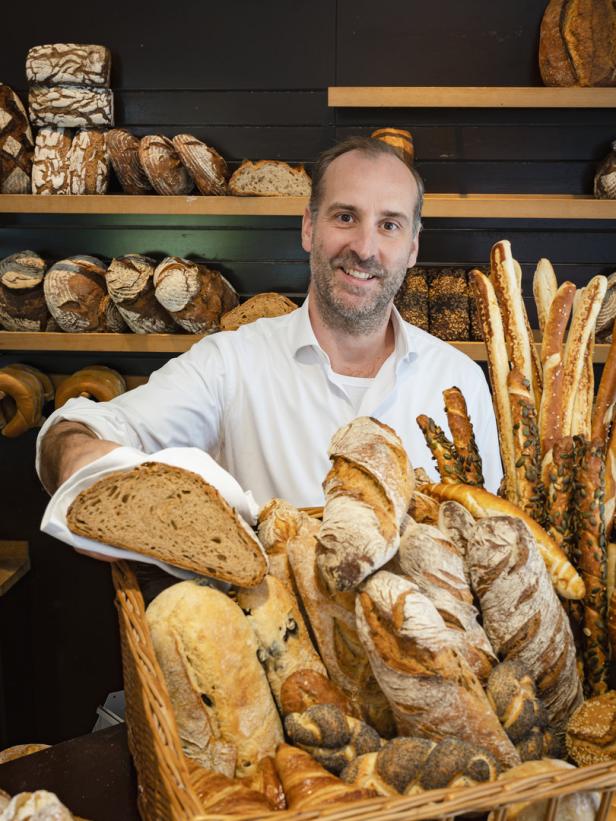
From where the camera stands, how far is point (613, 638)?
0.77m

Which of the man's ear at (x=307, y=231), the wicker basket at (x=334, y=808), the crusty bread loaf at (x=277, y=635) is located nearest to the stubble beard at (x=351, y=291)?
the man's ear at (x=307, y=231)

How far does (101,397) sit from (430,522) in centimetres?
181

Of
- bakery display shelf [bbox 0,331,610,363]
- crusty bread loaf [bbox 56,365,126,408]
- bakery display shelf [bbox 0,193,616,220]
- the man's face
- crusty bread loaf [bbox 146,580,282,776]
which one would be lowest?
crusty bread loaf [bbox 146,580,282,776]

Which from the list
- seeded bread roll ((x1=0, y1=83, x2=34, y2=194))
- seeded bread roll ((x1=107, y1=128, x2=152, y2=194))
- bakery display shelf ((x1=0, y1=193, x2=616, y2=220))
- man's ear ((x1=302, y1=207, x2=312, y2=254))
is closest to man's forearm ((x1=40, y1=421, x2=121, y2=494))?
man's ear ((x1=302, y1=207, x2=312, y2=254))

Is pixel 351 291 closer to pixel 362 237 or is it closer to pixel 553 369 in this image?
pixel 362 237

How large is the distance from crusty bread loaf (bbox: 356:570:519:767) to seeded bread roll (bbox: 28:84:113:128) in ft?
7.24

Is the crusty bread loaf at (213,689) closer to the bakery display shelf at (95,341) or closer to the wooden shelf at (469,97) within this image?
the bakery display shelf at (95,341)

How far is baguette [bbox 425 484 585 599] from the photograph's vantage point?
772mm

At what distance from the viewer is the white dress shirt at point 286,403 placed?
1773 millimetres

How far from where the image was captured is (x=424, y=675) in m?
0.64

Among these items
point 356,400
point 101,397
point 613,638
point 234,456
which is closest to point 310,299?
point 356,400

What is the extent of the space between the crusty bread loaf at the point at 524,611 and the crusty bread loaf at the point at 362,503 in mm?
91

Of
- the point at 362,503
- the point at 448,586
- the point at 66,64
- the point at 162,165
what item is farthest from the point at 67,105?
the point at 448,586

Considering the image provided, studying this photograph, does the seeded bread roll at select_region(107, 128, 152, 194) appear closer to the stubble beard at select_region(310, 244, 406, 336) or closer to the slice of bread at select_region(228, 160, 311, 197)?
the slice of bread at select_region(228, 160, 311, 197)
